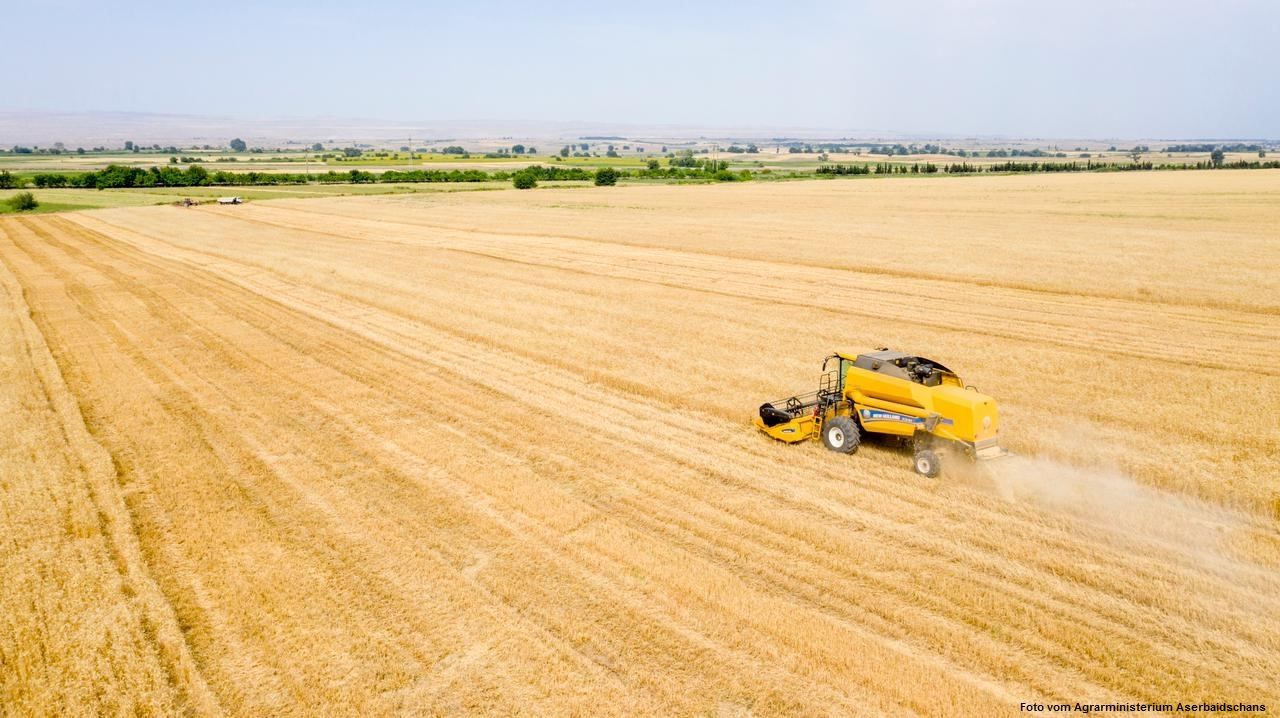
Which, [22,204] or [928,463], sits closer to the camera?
[928,463]

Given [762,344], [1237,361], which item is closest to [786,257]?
[762,344]

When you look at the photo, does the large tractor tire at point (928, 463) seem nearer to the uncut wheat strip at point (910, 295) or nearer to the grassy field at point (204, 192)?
the uncut wheat strip at point (910, 295)

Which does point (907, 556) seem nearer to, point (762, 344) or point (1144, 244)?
point (762, 344)

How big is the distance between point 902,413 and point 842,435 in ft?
3.76

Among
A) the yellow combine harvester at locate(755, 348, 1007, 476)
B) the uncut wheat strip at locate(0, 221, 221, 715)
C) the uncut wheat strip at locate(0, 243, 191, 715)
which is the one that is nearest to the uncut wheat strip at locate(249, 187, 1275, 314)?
the yellow combine harvester at locate(755, 348, 1007, 476)

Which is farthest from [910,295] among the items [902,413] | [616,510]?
[616,510]

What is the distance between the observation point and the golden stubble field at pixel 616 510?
Answer: 8.14 metres

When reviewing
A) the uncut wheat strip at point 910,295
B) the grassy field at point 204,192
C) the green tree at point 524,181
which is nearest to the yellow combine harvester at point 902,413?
the uncut wheat strip at point 910,295

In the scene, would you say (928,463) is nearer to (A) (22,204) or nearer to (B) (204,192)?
(A) (22,204)

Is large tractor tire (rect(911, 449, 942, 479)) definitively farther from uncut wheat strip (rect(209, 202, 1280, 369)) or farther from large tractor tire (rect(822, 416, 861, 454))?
uncut wheat strip (rect(209, 202, 1280, 369))

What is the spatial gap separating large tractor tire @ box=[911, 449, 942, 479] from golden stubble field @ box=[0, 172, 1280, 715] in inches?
7.6

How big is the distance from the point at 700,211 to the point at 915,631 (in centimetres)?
5333

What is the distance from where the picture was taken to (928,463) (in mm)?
12266

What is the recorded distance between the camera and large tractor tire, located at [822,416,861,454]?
13057mm
